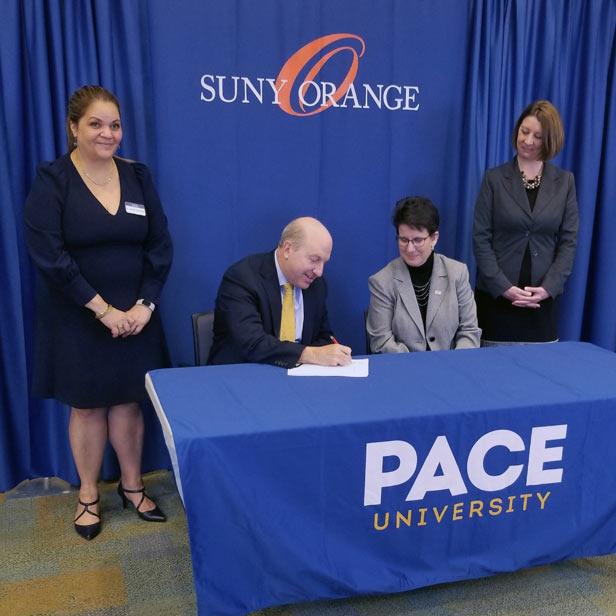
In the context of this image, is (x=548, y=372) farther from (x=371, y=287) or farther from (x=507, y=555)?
(x=371, y=287)

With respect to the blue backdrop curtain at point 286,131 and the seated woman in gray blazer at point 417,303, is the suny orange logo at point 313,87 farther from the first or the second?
the seated woman in gray blazer at point 417,303

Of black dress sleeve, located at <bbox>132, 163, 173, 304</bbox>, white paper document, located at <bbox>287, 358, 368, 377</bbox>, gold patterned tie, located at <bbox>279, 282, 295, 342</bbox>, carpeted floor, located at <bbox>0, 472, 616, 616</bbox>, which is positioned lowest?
carpeted floor, located at <bbox>0, 472, 616, 616</bbox>

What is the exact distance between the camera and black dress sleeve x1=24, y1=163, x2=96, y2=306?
2160 millimetres

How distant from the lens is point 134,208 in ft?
7.61

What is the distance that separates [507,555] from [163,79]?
217cm

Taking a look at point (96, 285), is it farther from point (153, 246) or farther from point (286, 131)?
point (286, 131)

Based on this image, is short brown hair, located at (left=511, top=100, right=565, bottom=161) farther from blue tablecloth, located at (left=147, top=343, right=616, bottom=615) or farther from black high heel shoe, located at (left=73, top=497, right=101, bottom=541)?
black high heel shoe, located at (left=73, top=497, right=101, bottom=541)

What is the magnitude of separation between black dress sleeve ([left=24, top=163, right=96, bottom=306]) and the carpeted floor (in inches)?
35.1

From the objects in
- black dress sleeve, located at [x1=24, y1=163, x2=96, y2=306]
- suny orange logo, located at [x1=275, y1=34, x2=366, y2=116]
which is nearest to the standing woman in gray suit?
suny orange logo, located at [x1=275, y1=34, x2=366, y2=116]

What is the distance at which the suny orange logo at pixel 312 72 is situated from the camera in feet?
9.38

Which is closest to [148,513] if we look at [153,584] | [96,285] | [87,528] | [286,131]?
[87,528]

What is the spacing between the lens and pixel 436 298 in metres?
2.47

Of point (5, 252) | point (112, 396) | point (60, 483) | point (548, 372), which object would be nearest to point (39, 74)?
point (5, 252)

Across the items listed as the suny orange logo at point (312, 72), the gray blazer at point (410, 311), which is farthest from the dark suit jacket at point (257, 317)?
the suny orange logo at point (312, 72)
